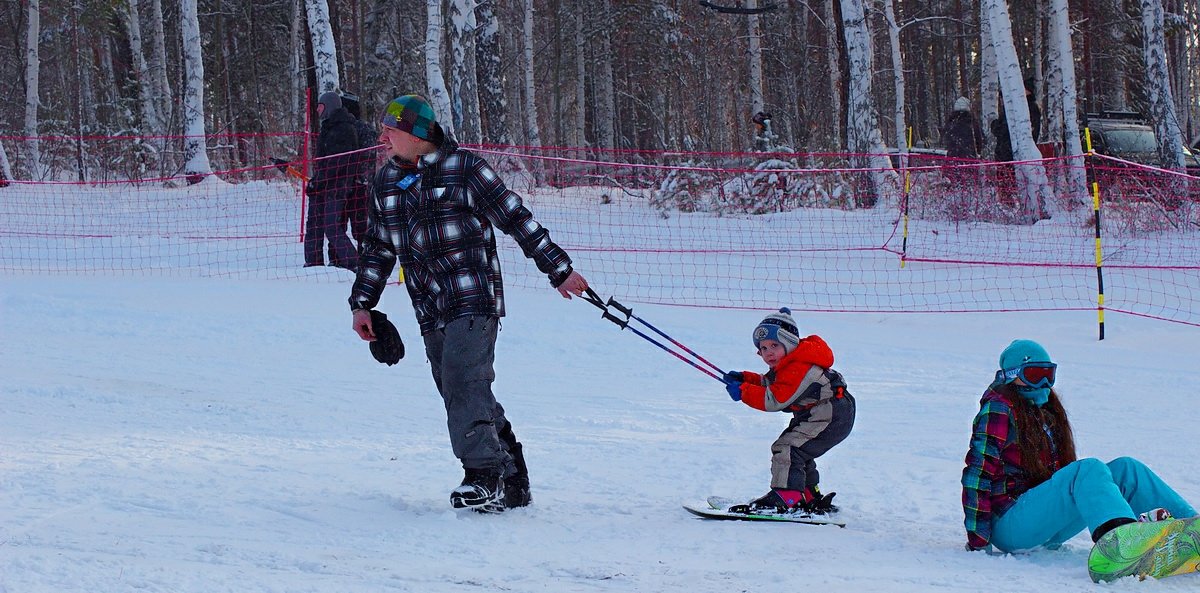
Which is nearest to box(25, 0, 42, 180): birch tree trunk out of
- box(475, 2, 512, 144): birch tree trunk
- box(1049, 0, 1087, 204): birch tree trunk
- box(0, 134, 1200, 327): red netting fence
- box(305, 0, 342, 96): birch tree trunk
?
box(0, 134, 1200, 327): red netting fence

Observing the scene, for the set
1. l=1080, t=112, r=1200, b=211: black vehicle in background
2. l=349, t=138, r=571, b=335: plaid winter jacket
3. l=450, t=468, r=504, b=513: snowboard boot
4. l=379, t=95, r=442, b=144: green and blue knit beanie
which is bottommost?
l=450, t=468, r=504, b=513: snowboard boot

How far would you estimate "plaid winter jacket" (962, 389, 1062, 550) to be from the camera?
4.32 metres

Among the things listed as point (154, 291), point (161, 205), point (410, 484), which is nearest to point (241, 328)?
point (154, 291)

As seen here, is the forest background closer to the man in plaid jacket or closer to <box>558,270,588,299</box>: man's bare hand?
the man in plaid jacket

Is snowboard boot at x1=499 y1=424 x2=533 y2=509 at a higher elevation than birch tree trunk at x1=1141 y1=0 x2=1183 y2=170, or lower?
lower

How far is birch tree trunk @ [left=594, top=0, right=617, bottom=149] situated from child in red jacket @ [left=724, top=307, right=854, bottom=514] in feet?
87.3

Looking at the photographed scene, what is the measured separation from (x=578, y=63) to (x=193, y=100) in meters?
12.9

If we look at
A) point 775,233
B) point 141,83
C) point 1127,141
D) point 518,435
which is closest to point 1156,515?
point 518,435

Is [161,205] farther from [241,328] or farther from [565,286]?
[565,286]

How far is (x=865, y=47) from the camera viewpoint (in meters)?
18.2

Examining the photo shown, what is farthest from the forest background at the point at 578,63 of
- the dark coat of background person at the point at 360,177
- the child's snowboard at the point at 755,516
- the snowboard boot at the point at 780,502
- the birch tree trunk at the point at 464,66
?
the snowboard boot at the point at 780,502

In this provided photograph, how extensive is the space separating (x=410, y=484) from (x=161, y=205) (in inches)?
585

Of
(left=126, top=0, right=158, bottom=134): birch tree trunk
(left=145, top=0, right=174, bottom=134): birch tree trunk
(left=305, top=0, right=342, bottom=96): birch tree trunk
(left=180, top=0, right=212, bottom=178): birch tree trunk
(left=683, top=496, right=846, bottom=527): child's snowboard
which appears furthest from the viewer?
(left=126, top=0, right=158, bottom=134): birch tree trunk

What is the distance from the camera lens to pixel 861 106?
18.4 meters
